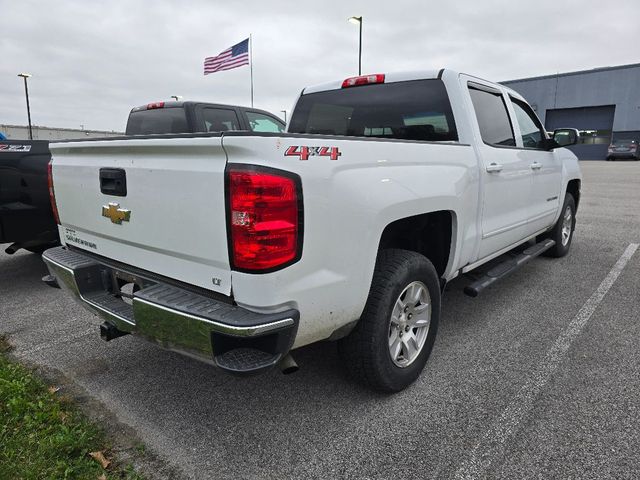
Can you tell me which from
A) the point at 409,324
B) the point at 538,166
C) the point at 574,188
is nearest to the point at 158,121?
the point at 538,166

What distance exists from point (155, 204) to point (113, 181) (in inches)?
16.3

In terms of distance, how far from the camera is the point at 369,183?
2.22 m

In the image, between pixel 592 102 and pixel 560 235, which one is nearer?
pixel 560 235

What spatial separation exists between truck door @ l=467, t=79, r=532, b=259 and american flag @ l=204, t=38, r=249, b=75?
13.7 meters

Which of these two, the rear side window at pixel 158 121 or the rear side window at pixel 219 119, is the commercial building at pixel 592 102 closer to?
the rear side window at pixel 219 119

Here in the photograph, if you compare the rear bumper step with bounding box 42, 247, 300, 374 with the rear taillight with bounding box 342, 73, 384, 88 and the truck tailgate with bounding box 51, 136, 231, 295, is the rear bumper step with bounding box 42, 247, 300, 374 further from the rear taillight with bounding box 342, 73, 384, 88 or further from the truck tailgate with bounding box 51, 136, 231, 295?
the rear taillight with bounding box 342, 73, 384, 88

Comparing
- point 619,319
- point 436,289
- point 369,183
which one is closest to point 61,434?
point 369,183

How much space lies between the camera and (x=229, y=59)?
16.2 m

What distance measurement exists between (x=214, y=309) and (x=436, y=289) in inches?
58.4

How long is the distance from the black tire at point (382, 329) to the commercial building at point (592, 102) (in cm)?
3820

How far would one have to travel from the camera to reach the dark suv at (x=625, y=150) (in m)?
31.1

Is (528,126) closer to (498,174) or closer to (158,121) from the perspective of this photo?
(498,174)

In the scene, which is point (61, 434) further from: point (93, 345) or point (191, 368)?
point (93, 345)

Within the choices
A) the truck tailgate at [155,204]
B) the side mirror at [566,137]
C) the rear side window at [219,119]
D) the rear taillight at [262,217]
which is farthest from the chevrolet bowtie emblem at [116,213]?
the rear side window at [219,119]
